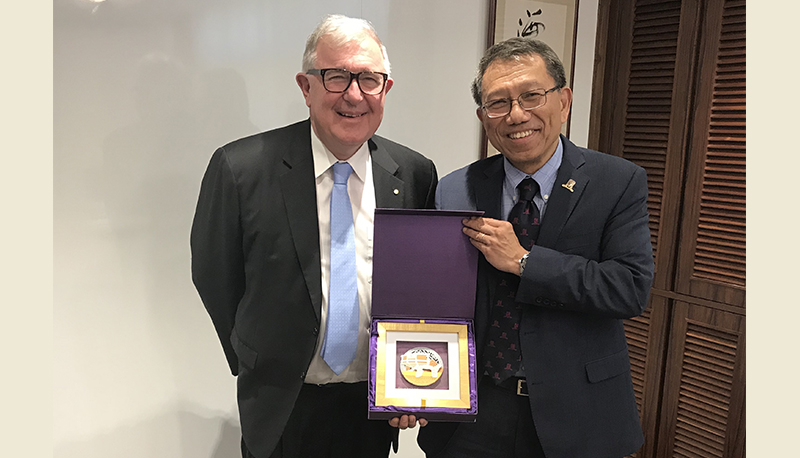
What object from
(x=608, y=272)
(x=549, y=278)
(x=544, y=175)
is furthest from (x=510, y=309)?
(x=544, y=175)

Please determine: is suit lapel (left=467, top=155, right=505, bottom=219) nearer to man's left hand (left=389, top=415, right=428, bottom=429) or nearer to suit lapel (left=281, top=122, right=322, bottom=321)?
suit lapel (left=281, top=122, right=322, bottom=321)

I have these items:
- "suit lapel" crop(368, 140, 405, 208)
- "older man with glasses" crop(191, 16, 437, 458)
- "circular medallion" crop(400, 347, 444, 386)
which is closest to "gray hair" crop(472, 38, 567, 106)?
"older man with glasses" crop(191, 16, 437, 458)

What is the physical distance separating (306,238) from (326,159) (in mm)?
233

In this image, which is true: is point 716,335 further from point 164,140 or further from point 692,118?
point 164,140

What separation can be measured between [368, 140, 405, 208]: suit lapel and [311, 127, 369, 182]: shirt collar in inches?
1.6

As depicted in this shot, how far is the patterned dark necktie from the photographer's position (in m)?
1.45

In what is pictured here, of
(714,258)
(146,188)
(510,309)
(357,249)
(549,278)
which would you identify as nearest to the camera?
(549,278)

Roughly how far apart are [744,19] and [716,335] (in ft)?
4.31

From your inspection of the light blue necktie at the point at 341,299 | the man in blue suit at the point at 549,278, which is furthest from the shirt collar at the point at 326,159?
the man in blue suit at the point at 549,278

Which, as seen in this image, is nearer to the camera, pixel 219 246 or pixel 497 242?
pixel 497 242

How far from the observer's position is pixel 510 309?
1.47 meters

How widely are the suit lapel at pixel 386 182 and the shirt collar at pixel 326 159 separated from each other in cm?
4

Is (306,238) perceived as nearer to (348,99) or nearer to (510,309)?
(348,99)

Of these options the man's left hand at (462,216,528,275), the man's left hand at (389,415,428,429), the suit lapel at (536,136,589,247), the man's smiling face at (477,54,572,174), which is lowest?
the man's left hand at (389,415,428,429)
